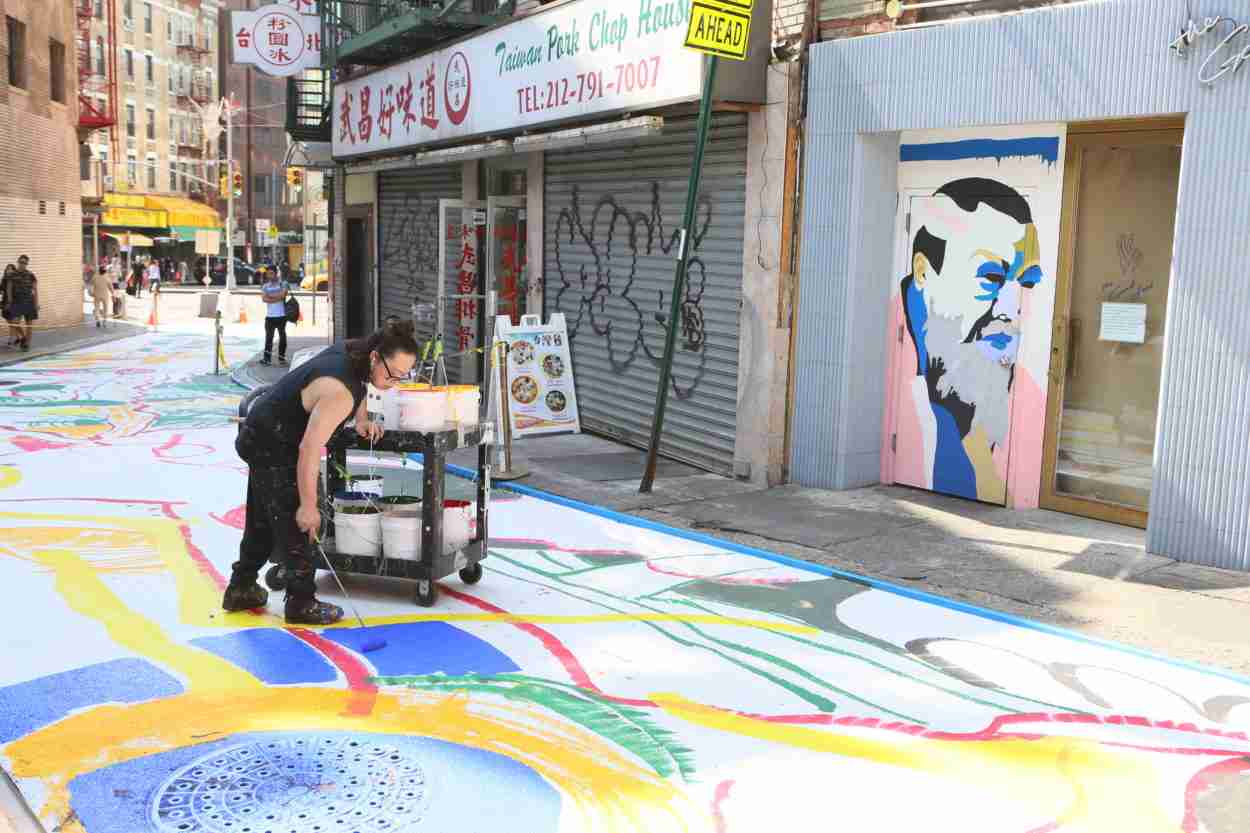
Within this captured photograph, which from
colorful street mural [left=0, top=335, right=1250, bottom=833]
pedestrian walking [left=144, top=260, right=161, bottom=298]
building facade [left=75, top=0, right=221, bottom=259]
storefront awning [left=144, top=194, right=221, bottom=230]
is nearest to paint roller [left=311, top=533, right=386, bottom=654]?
colorful street mural [left=0, top=335, right=1250, bottom=833]

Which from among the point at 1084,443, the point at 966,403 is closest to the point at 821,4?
the point at 966,403

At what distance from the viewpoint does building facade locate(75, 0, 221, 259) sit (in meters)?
64.6

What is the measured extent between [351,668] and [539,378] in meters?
6.30

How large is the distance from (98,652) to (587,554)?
10.8ft

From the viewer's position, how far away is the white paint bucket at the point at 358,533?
6859 mm

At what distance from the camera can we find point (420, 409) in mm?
6684

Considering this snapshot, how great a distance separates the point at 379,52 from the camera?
56.7ft

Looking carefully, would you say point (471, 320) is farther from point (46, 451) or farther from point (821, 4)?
point (821, 4)

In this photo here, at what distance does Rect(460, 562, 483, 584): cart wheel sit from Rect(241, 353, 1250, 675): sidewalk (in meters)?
2.13

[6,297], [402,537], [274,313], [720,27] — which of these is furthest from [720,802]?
[6,297]

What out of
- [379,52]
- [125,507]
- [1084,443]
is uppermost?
[379,52]

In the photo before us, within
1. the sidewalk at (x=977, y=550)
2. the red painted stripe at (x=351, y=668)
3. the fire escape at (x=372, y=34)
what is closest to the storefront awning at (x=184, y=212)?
the fire escape at (x=372, y=34)

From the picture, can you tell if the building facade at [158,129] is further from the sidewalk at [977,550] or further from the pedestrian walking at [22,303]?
the sidewalk at [977,550]

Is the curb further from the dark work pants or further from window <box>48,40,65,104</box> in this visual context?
window <box>48,40,65,104</box>
